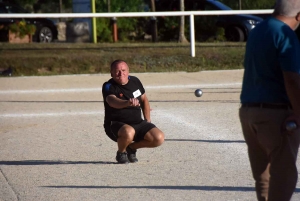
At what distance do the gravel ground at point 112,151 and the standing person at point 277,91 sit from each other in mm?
1532

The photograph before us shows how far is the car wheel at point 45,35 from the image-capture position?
84.8ft

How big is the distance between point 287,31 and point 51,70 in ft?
43.4

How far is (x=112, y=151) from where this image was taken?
336 inches

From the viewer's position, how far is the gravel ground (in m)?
6.59

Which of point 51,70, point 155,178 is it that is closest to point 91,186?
point 155,178

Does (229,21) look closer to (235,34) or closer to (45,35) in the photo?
(235,34)

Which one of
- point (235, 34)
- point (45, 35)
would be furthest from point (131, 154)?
point (45, 35)

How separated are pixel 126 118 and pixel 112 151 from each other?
97 centimetres

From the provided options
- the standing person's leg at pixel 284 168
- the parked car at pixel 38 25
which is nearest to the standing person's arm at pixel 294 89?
the standing person's leg at pixel 284 168

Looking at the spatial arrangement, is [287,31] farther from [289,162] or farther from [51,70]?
[51,70]

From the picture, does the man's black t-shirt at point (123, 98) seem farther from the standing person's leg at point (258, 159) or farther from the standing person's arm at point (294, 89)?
the standing person's arm at point (294, 89)

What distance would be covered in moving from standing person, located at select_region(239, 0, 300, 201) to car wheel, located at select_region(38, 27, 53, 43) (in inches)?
850

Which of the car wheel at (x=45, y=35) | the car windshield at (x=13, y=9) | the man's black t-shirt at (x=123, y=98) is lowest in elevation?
the car wheel at (x=45, y=35)

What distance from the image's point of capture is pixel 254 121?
4.71m
